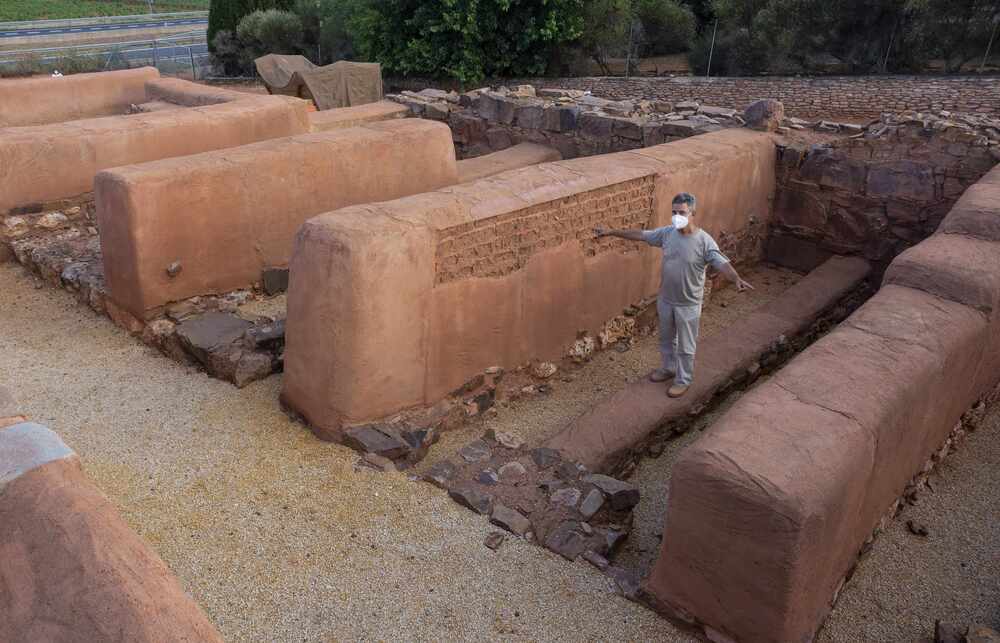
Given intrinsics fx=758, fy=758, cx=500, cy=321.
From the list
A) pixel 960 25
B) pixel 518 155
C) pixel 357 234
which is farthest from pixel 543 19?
pixel 357 234

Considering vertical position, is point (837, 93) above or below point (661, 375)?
above

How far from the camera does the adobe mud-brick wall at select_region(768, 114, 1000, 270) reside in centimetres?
733

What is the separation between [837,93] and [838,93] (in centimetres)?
2

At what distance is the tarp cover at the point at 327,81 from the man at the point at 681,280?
31.2 feet

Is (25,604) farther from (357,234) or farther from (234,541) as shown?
(357,234)

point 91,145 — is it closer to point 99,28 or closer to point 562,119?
point 562,119

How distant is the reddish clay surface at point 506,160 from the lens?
851cm

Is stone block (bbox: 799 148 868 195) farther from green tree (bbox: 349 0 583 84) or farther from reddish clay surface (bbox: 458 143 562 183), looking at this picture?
green tree (bbox: 349 0 583 84)

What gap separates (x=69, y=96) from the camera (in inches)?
389

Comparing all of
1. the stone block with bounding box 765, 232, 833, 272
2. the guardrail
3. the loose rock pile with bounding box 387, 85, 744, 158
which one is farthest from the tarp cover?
the guardrail

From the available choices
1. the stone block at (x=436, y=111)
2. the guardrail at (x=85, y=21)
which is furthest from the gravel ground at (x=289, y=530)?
the guardrail at (x=85, y=21)

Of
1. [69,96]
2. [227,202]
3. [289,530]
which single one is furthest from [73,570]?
[69,96]

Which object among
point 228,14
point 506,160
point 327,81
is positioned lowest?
point 506,160

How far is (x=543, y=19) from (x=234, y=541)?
57.2 feet
